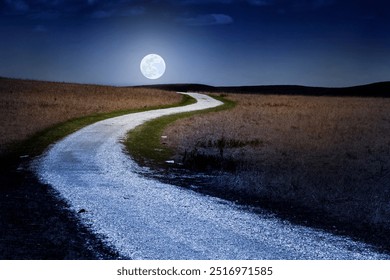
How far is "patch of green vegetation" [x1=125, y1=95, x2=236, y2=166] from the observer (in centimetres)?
1700

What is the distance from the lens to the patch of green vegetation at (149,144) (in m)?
17.0

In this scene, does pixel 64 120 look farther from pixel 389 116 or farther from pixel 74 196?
pixel 389 116

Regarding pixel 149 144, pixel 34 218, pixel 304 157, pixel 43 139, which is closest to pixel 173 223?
pixel 34 218

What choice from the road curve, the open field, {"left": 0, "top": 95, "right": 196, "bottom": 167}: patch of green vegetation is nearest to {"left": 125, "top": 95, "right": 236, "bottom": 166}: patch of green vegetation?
the road curve

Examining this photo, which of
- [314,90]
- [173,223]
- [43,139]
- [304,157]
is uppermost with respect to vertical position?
[314,90]

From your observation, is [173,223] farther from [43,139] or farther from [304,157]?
[43,139]

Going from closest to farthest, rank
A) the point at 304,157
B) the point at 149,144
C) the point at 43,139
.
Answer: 1. the point at 304,157
2. the point at 43,139
3. the point at 149,144

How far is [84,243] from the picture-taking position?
26.5ft

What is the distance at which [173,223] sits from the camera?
9305 millimetres

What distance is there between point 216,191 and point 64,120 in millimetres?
16274

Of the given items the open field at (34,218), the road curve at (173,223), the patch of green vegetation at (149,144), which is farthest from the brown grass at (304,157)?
the open field at (34,218)

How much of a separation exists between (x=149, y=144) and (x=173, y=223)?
1111 cm

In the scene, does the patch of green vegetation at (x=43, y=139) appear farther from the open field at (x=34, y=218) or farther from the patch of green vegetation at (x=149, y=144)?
the patch of green vegetation at (x=149, y=144)
